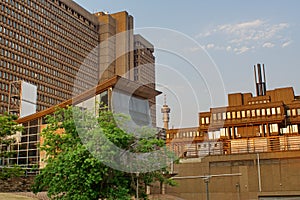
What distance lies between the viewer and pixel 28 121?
39.4 meters

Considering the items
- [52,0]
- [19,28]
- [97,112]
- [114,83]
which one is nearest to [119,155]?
[97,112]

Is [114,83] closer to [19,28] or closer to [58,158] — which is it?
[58,158]

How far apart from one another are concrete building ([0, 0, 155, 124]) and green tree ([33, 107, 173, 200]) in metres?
61.5

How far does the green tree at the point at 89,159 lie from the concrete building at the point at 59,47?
61533 mm

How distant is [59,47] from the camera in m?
109

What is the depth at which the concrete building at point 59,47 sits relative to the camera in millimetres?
91156

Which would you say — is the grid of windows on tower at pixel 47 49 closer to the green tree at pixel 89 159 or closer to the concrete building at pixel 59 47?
the concrete building at pixel 59 47

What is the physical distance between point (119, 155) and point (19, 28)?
80664 mm

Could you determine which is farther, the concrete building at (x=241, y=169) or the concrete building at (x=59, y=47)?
the concrete building at (x=59, y=47)

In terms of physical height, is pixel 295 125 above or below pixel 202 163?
above

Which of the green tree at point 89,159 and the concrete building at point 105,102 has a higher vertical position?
the concrete building at point 105,102

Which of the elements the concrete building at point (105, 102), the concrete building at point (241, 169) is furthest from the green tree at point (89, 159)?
the concrete building at point (105, 102)

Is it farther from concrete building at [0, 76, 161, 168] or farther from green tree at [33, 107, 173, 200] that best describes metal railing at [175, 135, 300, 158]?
green tree at [33, 107, 173, 200]

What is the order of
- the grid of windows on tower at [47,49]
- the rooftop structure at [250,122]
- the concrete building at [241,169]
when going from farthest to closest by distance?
the grid of windows on tower at [47,49]
the rooftop structure at [250,122]
the concrete building at [241,169]
